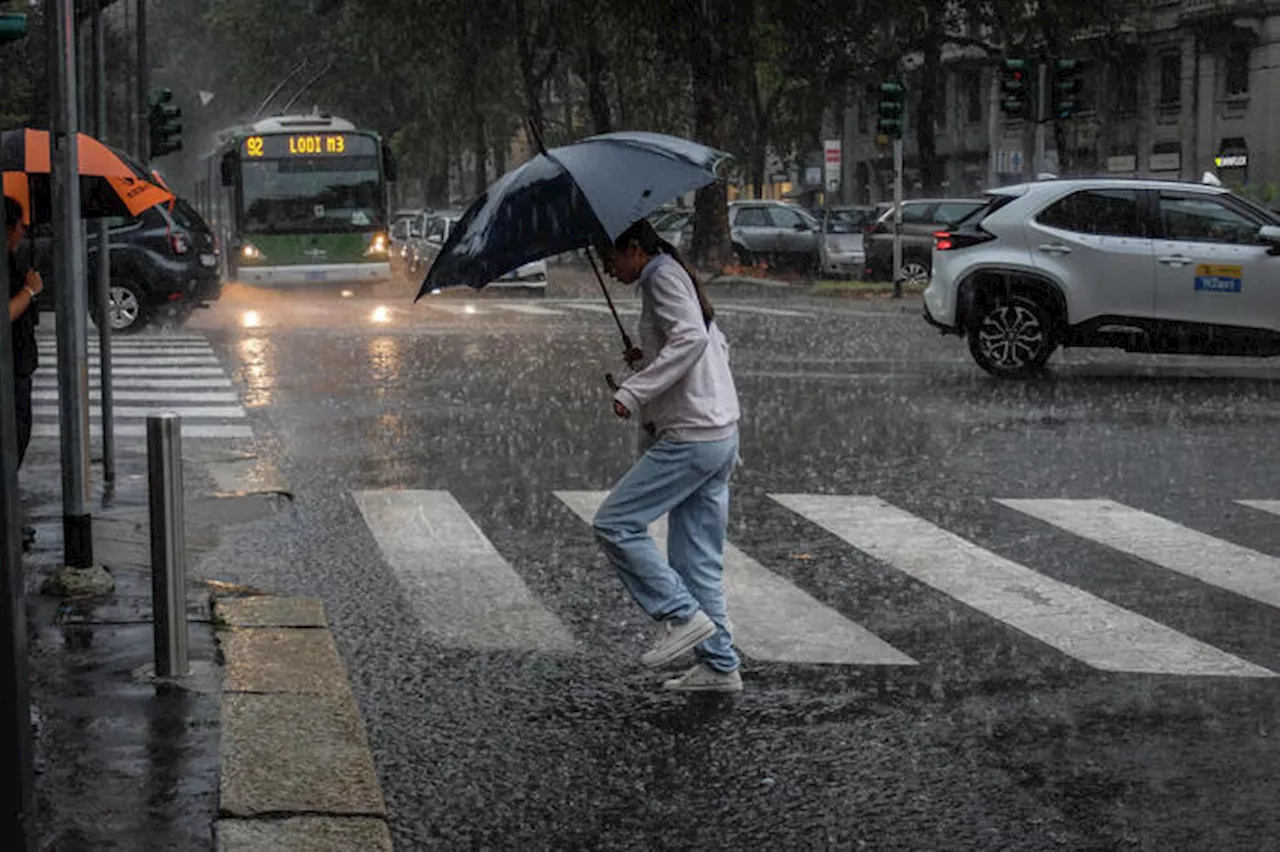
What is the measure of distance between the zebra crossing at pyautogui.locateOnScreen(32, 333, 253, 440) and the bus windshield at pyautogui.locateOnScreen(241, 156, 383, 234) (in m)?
11.6

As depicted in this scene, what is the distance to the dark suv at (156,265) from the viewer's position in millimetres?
23562

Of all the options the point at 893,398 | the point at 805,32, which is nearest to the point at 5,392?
the point at 893,398

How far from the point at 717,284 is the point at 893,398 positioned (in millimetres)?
20600

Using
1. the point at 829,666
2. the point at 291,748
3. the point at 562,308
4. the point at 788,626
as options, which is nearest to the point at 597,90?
the point at 562,308

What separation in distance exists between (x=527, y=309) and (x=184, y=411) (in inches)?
554

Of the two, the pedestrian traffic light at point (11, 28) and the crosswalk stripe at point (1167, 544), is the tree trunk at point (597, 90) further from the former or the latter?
the pedestrian traffic light at point (11, 28)

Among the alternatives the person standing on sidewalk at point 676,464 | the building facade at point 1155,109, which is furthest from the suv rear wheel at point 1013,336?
the building facade at point 1155,109

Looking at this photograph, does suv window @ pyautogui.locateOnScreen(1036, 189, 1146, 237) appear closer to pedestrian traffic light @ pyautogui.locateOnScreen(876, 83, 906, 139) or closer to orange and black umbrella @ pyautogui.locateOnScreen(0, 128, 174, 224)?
orange and black umbrella @ pyautogui.locateOnScreen(0, 128, 174, 224)

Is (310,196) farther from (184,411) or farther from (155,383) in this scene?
(184,411)

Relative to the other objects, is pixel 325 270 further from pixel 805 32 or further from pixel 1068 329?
pixel 1068 329

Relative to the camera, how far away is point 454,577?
27.5 ft

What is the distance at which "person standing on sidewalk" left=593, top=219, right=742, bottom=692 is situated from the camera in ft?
20.1

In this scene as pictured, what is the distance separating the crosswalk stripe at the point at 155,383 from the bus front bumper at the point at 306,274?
1582cm

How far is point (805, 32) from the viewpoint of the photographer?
39.7 m
